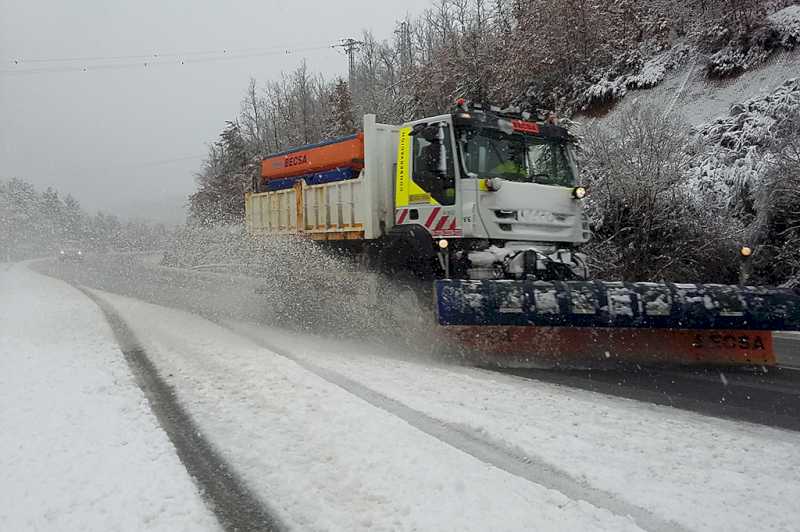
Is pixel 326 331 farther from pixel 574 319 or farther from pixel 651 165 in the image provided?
pixel 651 165

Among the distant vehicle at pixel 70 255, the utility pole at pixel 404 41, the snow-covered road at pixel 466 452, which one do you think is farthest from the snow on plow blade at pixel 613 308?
the utility pole at pixel 404 41

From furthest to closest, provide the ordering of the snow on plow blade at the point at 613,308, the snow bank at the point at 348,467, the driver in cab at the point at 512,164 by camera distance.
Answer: the driver in cab at the point at 512,164, the snow on plow blade at the point at 613,308, the snow bank at the point at 348,467

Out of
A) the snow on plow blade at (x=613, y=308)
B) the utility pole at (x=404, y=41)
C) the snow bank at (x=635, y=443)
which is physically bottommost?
the snow bank at (x=635, y=443)

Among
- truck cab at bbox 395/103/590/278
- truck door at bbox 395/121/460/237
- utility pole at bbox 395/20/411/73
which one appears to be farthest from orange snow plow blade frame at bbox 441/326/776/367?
utility pole at bbox 395/20/411/73

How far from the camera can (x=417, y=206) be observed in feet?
24.6

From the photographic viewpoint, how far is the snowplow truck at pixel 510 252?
6.07 meters

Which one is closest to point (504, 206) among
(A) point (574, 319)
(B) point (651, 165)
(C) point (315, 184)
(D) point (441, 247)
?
(D) point (441, 247)

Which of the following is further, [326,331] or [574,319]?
[326,331]

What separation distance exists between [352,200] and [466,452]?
17.9 feet

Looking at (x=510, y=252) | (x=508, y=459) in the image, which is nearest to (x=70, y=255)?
(x=510, y=252)

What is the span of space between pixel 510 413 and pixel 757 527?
188 centimetres

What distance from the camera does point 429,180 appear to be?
7.29 metres

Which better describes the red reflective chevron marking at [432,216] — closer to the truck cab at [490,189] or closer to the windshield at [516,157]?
the truck cab at [490,189]

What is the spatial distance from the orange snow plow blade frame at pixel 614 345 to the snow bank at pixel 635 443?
64 centimetres
